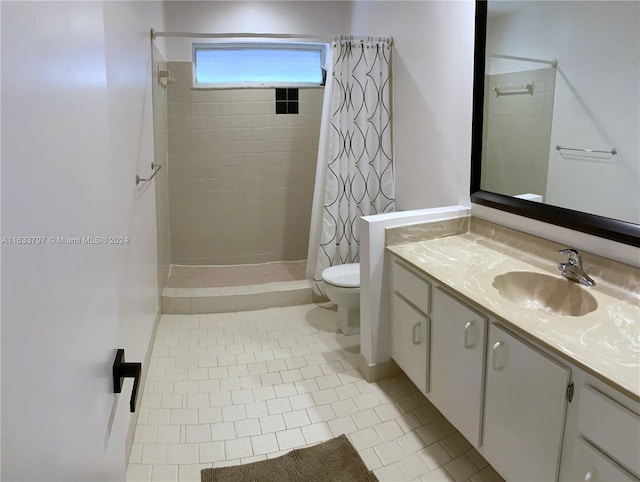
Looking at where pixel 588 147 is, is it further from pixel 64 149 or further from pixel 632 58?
pixel 64 149

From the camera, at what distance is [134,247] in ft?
7.86

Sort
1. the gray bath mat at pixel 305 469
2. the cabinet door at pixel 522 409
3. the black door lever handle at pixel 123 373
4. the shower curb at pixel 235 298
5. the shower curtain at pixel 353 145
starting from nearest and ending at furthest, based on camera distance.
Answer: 1. the black door lever handle at pixel 123 373
2. the cabinet door at pixel 522 409
3. the gray bath mat at pixel 305 469
4. the shower curtain at pixel 353 145
5. the shower curb at pixel 235 298

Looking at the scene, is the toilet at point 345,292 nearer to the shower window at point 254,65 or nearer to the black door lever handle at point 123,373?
the shower window at point 254,65

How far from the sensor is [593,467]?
1.33 m

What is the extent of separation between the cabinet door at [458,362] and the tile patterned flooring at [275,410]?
0.22 meters

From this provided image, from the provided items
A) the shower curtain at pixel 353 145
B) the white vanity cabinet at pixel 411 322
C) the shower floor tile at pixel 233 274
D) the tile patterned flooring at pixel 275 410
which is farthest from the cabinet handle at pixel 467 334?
the shower floor tile at pixel 233 274

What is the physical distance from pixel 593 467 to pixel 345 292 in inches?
70.5

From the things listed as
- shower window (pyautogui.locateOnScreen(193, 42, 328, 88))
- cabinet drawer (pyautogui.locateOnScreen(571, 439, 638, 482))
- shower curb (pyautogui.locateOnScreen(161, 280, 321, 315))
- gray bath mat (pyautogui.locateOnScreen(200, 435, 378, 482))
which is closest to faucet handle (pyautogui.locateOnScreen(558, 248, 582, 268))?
cabinet drawer (pyautogui.locateOnScreen(571, 439, 638, 482))

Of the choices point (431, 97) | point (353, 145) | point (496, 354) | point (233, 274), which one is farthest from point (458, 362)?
point (233, 274)

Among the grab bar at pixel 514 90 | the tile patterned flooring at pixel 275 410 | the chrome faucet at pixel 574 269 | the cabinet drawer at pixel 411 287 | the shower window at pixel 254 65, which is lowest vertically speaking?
the tile patterned flooring at pixel 275 410

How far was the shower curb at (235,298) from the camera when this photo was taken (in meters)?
3.53

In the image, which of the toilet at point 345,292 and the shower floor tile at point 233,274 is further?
the shower floor tile at point 233,274

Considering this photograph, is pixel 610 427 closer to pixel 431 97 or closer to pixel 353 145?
pixel 431 97

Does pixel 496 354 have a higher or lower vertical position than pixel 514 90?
lower
